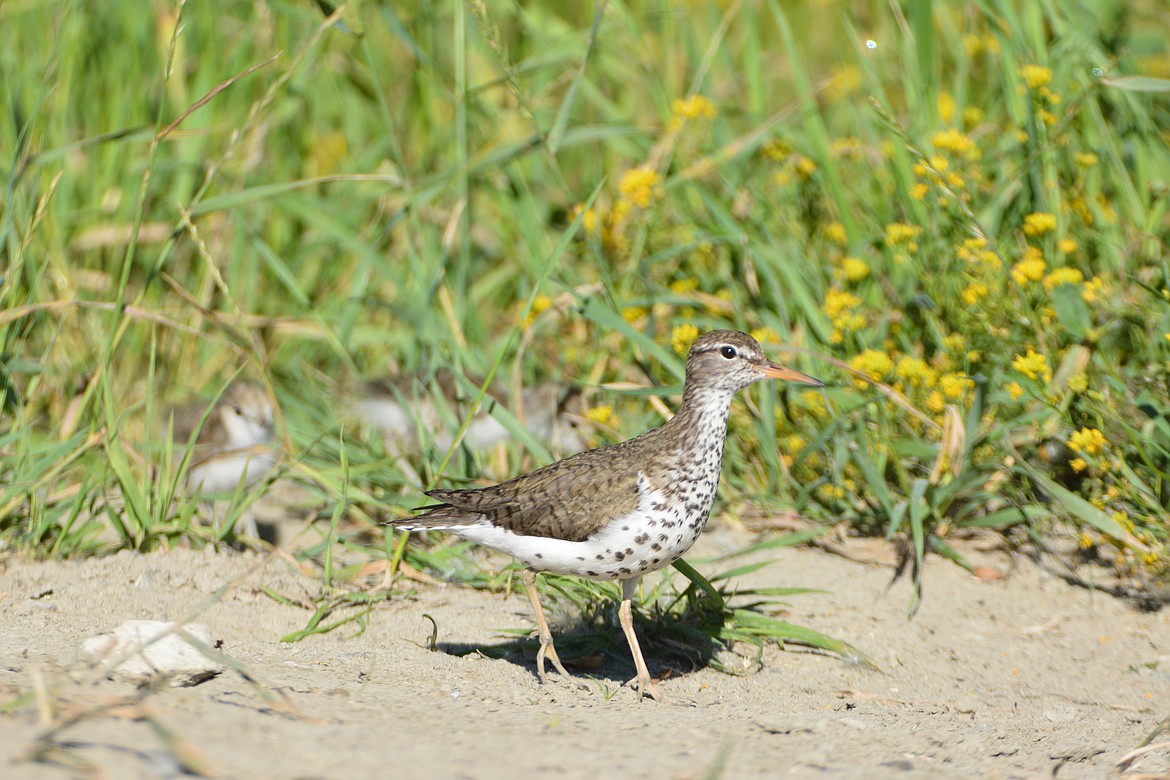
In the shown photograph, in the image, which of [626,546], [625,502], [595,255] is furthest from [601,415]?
[626,546]

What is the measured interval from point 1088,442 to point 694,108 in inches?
101

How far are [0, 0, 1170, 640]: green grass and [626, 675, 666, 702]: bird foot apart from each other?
111cm

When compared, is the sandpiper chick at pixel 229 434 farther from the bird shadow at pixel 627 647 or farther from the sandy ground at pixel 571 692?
the bird shadow at pixel 627 647

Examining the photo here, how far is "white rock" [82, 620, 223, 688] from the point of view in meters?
3.53

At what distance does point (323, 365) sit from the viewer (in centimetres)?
709

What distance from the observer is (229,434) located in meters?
6.50

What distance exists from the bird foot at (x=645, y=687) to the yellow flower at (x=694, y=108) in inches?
119

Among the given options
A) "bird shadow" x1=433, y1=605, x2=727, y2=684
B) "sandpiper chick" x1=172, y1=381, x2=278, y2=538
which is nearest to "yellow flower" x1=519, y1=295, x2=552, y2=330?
"sandpiper chick" x1=172, y1=381, x2=278, y2=538

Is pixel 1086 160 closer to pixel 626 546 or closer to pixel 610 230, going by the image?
pixel 610 230

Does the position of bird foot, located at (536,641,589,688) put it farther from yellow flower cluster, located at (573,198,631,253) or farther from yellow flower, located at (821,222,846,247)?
yellow flower, located at (821,222,846,247)

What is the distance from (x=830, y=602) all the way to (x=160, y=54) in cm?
480

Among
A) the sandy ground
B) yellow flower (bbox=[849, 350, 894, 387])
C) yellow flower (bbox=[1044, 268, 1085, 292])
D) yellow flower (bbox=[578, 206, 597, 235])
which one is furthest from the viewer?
yellow flower (bbox=[578, 206, 597, 235])

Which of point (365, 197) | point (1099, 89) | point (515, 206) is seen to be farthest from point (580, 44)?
point (1099, 89)

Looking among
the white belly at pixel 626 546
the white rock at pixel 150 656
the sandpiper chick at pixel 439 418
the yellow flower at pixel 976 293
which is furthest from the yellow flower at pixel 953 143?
the white rock at pixel 150 656
